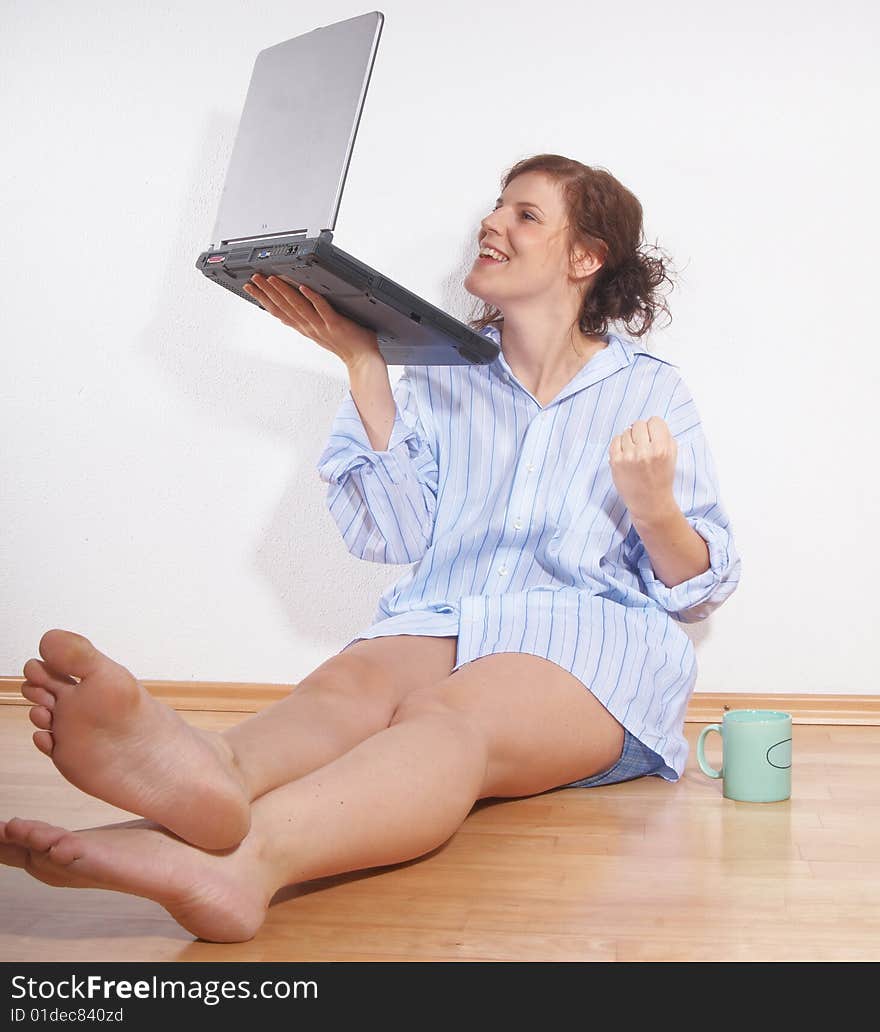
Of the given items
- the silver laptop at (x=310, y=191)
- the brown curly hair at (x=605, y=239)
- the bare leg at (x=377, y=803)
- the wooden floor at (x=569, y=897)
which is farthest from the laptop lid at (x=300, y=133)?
the wooden floor at (x=569, y=897)

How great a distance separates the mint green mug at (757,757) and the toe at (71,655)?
751mm

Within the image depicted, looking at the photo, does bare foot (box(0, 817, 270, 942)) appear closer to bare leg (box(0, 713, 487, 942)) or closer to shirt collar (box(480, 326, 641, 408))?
bare leg (box(0, 713, 487, 942))

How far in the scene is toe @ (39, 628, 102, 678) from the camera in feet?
2.52

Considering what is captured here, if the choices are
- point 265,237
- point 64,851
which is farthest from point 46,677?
point 265,237

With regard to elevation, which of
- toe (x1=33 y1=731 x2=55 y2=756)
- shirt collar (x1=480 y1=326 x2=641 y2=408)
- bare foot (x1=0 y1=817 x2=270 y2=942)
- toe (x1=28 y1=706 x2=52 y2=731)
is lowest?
bare foot (x1=0 y1=817 x2=270 y2=942)

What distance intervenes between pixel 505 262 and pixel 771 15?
24.7 inches

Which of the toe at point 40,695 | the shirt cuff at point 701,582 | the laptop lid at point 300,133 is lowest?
the toe at point 40,695

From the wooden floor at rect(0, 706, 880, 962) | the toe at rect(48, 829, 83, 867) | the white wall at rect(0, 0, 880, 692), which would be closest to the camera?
the toe at rect(48, 829, 83, 867)

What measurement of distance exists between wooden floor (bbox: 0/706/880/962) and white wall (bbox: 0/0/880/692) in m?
0.60

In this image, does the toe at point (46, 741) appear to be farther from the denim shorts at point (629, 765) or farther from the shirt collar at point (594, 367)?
the shirt collar at point (594, 367)

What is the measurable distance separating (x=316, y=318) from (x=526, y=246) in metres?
0.31

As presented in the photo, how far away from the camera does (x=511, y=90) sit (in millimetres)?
1822

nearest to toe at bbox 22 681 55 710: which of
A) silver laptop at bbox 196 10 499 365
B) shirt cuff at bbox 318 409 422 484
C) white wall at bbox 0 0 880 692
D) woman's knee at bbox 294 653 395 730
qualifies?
woman's knee at bbox 294 653 395 730

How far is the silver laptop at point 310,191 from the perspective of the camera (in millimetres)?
1196
